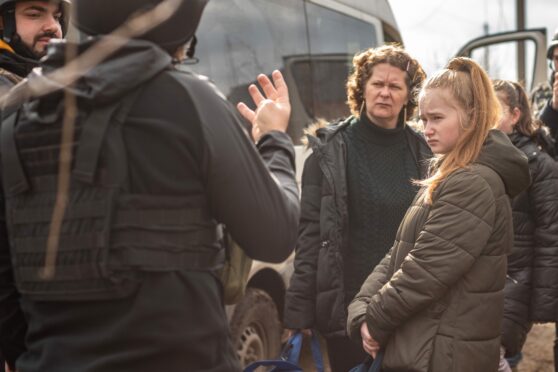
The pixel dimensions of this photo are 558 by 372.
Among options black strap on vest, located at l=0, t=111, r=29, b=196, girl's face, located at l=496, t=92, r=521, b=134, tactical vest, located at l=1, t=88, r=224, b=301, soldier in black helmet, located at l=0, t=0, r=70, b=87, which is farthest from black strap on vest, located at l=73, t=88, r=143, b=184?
girl's face, located at l=496, t=92, r=521, b=134

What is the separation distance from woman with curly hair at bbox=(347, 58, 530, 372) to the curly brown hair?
2.59 feet

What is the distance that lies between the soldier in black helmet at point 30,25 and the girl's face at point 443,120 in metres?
1.57

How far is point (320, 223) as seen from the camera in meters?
3.10

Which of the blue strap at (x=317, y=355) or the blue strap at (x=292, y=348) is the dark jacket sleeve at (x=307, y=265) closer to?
the blue strap at (x=317, y=355)

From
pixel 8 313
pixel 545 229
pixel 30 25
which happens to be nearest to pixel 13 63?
pixel 30 25

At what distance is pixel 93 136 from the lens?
143 cm

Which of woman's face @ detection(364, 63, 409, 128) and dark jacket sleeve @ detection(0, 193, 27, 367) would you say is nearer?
dark jacket sleeve @ detection(0, 193, 27, 367)

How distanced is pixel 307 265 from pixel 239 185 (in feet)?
5.68

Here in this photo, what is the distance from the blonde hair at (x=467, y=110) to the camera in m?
2.34

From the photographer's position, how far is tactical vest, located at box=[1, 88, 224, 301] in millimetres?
1429

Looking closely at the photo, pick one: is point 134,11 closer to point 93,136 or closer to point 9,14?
point 93,136

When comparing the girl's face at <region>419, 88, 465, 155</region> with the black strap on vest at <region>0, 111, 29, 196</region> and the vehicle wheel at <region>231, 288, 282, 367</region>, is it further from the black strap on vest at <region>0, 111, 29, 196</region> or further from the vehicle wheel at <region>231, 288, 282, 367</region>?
the vehicle wheel at <region>231, 288, 282, 367</region>

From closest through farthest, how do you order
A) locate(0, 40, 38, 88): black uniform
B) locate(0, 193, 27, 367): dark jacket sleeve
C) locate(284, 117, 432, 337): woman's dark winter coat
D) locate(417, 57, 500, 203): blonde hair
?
locate(0, 193, 27, 367): dark jacket sleeve < locate(417, 57, 500, 203): blonde hair < locate(0, 40, 38, 88): black uniform < locate(284, 117, 432, 337): woman's dark winter coat

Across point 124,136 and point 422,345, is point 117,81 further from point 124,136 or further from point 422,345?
point 422,345
